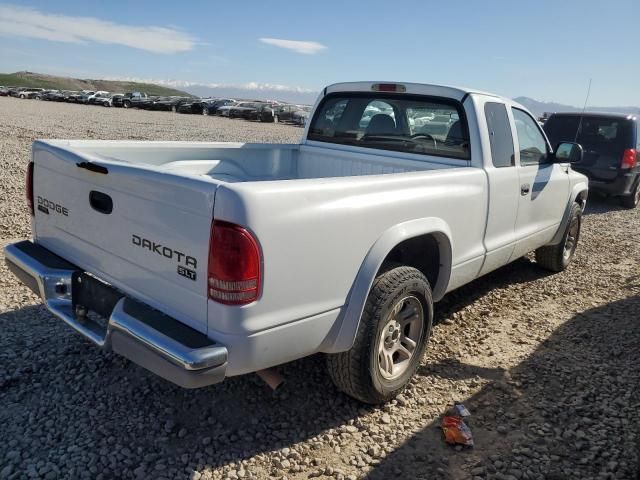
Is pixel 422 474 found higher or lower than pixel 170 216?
lower

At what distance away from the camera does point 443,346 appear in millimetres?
4121

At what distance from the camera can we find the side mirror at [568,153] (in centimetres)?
502

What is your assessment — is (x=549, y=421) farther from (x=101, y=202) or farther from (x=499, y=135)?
(x=101, y=202)

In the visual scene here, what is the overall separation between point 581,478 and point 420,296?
1248 millimetres

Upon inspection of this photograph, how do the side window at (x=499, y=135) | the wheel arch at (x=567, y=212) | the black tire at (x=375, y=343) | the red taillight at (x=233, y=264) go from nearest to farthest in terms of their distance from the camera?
1. the red taillight at (x=233, y=264)
2. the black tire at (x=375, y=343)
3. the side window at (x=499, y=135)
4. the wheel arch at (x=567, y=212)

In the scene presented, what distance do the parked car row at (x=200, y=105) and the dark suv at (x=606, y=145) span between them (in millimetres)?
23836

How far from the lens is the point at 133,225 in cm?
260

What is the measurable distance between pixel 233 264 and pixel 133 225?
69 centimetres

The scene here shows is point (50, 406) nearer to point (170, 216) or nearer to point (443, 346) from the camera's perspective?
point (170, 216)

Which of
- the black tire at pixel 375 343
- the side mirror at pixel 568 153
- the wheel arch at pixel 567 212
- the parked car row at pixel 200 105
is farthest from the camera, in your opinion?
the parked car row at pixel 200 105

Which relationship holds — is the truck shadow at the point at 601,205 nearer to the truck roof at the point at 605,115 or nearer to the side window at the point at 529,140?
the truck roof at the point at 605,115

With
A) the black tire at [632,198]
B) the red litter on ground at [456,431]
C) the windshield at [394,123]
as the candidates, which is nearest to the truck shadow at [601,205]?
the black tire at [632,198]

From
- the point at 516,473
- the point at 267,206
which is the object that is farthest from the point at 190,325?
the point at 516,473

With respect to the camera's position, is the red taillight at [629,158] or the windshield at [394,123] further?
the red taillight at [629,158]
